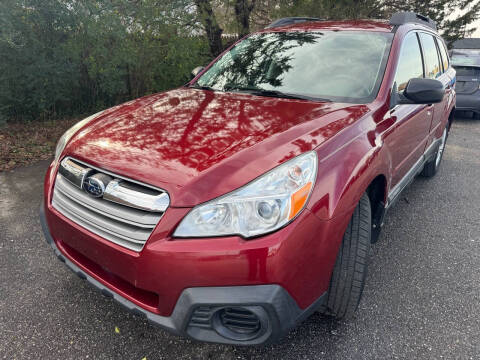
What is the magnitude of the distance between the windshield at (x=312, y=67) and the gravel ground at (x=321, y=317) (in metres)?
1.31

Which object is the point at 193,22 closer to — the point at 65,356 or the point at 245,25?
the point at 245,25

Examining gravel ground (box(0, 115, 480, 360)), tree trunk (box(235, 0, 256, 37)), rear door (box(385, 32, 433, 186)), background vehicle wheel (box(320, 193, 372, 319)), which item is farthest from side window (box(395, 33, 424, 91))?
tree trunk (box(235, 0, 256, 37))

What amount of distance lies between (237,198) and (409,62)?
2153mm

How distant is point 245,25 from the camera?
7.86 meters

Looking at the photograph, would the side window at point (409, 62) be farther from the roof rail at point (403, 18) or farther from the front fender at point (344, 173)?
the front fender at point (344, 173)

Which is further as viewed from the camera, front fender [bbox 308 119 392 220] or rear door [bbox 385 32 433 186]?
rear door [bbox 385 32 433 186]

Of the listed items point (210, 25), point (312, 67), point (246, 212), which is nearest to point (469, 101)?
point (210, 25)

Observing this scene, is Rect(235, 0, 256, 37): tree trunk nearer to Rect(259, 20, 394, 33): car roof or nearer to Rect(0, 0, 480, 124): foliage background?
Rect(0, 0, 480, 124): foliage background

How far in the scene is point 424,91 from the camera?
7.61ft

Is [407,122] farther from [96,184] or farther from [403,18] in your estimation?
[96,184]

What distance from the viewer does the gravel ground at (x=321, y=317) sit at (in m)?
1.86

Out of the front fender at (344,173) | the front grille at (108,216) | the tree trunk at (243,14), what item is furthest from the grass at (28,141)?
the front fender at (344,173)

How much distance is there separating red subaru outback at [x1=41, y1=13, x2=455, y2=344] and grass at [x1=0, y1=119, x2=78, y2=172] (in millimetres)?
3110

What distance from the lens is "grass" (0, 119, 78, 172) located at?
15.8 feet
